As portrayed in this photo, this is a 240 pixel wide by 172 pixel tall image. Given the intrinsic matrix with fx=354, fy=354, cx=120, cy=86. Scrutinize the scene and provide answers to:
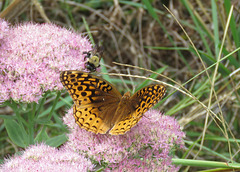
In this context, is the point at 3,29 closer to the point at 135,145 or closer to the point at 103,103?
the point at 103,103

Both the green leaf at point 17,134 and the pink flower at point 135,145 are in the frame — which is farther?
the green leaf at point 17,134

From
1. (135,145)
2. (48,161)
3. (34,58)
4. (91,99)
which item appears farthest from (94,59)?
(48,161)

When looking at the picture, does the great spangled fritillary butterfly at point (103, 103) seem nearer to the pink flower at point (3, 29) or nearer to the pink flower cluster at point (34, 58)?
the pink flower cluster at point (34, 58)

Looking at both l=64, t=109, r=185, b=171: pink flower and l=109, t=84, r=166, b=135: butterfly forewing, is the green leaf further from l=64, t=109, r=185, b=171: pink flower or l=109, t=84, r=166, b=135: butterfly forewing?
l=109, t=84, r=166, b=135: butterfly forewing

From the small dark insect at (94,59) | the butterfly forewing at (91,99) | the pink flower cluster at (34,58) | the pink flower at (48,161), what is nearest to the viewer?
the pink flower at (48,161)

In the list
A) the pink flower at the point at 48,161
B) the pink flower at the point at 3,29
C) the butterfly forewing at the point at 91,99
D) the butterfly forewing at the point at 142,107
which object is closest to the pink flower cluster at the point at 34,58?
the pink flower at the point at 3,29

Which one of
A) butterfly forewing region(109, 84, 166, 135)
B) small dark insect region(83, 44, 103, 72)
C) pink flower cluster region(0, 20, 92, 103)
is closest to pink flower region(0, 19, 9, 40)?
pink flower cluster region(0, 20, 92, 103)

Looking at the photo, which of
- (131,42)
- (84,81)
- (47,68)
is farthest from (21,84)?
(131,42)
